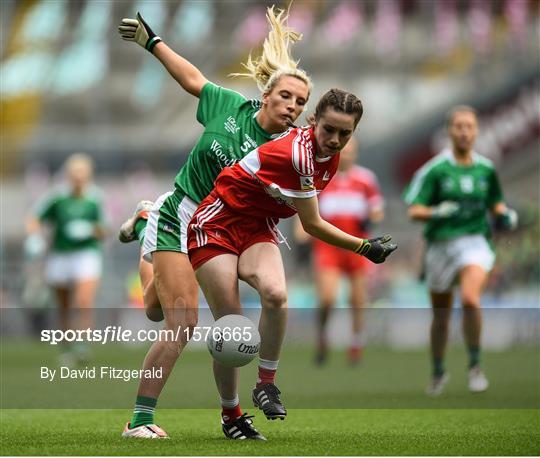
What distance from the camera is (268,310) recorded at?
19.8 ft

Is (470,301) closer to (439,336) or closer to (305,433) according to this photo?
(439,336)

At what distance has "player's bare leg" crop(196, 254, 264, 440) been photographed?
6.04 metres

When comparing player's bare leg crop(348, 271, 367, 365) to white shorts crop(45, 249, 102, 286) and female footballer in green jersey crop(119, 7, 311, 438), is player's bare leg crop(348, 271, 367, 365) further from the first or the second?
female footballer in green jersey crop(119, 7, 311, 438)

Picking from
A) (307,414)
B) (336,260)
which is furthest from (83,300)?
(307,414)

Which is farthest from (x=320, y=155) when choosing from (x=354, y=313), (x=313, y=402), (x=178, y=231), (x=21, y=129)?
(x=21, y=129)

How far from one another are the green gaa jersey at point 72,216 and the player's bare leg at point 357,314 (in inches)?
120

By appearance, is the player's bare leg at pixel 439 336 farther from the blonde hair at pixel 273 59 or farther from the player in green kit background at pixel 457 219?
the blonde hair at pixel 273 59

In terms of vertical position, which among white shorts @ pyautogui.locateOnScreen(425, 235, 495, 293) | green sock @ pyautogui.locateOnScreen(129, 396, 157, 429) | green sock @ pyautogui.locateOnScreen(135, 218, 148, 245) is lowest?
green sock @ pyautogui.locateOnScreen(129, 396, 157, 429)

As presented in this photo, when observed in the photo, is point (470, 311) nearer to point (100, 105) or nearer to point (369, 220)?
point (369, 220)

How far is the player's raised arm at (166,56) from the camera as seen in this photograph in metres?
6.38

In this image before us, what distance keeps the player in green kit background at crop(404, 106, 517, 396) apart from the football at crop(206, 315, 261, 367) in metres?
4.10

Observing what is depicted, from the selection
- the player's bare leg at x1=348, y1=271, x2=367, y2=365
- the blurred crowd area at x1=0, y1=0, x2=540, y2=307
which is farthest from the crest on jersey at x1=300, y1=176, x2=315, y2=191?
the blurred crowd area at x1=0, y1=0, x2=540, y2=307

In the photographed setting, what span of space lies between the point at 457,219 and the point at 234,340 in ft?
14.9

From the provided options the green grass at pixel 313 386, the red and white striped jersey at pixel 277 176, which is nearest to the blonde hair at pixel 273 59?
the red and white striped jersey at pixel 277 176
